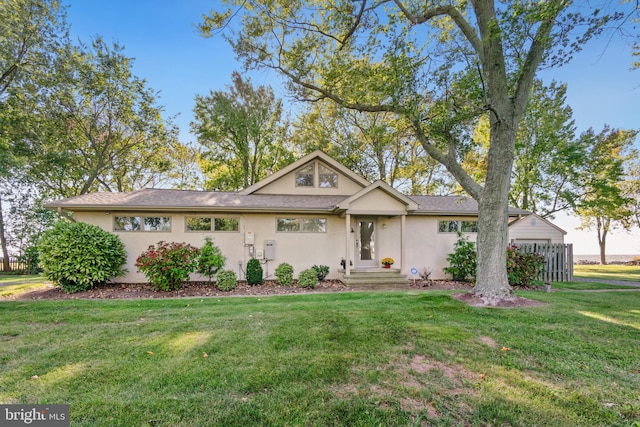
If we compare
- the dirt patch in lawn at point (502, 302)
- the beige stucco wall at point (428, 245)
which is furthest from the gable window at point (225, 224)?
the dirt patch in lawn at point (502, 302)

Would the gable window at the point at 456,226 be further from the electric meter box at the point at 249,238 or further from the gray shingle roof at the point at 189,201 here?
the electric meter box at the point at 249,238

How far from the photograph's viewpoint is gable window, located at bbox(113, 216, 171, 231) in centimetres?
1035

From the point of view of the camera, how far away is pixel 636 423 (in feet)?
8.20

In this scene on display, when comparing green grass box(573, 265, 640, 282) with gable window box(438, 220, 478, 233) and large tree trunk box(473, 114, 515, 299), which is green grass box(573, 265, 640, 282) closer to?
gable window box(438, 220, 478, 233)

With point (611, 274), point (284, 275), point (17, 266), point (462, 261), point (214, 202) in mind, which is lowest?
point (611, 274)

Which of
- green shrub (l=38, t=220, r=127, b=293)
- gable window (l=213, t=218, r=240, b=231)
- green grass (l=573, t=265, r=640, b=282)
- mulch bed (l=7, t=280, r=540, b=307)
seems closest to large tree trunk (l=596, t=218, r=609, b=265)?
green grass (l=573, t=265, r=640, b=282)

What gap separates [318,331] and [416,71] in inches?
310

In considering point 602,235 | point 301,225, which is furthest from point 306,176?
point 602,235

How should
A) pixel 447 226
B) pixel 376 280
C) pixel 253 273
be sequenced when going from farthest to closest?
pixel 447 226 < pixel 376 280 < pixel 253 273

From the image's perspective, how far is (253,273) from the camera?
10.1 m

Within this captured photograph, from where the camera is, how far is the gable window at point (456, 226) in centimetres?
1210

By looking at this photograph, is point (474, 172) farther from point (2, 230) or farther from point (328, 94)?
point (2, 230)

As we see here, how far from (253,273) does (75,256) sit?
5.46m

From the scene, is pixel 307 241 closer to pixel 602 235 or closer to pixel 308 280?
pixel 308 280
